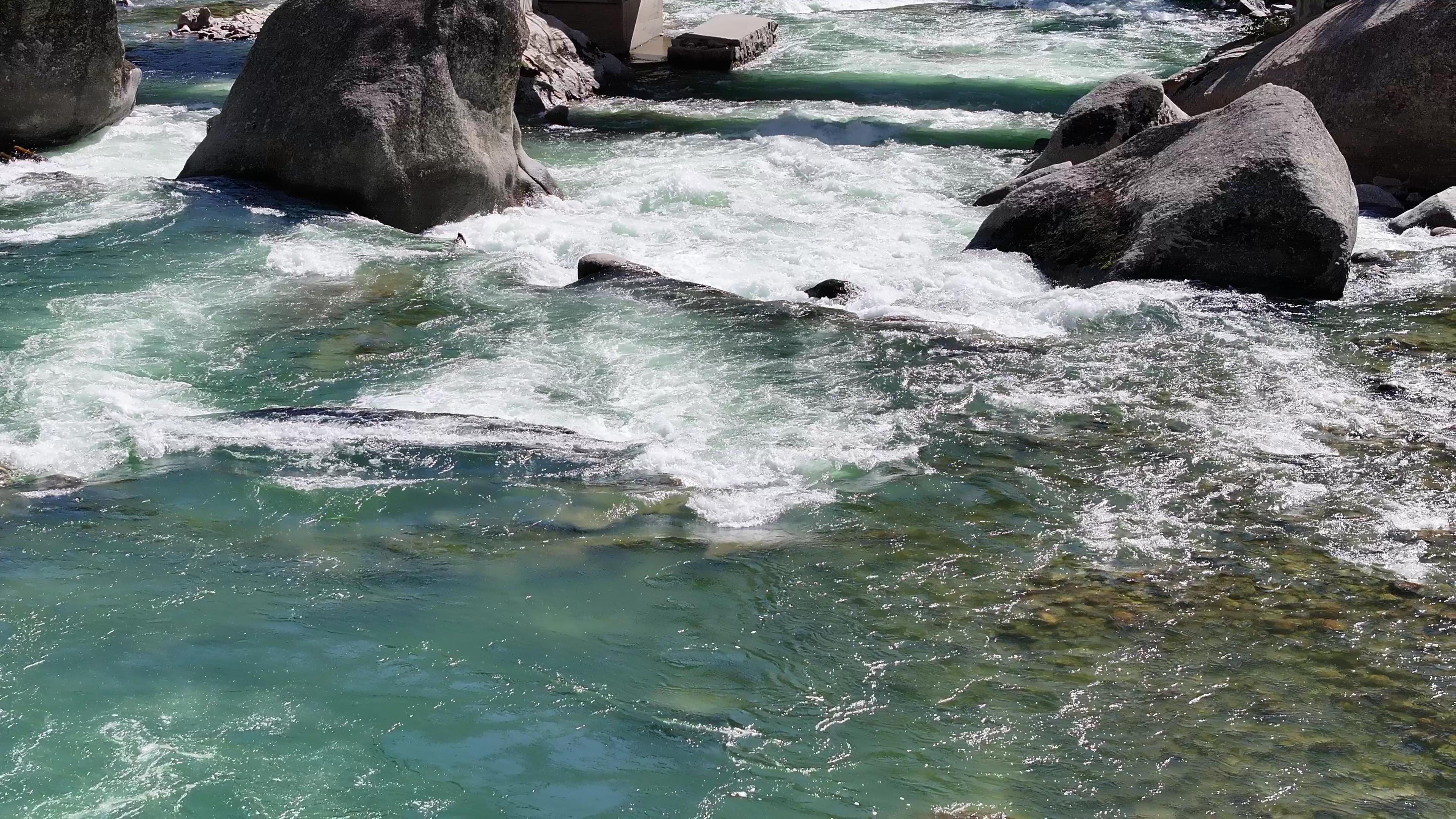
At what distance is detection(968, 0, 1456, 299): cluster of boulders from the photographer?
32.0ft

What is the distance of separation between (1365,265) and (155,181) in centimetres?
1051

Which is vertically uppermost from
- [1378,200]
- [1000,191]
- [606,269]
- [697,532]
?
[1378,200]

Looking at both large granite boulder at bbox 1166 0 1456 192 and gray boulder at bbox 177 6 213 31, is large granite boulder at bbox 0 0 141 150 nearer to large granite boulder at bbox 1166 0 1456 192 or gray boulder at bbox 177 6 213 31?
gray boulder at bbox 177 6 213 31

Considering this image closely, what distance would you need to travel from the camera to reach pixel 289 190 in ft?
38.9

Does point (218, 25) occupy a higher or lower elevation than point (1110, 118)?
lower

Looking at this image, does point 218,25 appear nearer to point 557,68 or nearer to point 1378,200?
point 557,68

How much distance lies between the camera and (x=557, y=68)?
20188mm

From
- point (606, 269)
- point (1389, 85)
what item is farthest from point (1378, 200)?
point (606, 269)

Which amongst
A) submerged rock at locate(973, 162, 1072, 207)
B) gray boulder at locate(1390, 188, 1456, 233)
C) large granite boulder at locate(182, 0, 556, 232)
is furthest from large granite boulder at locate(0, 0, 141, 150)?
gray boulder at locate(1390, 188, 1456, 233)

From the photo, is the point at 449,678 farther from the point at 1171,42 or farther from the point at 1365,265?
the point at 1171,42

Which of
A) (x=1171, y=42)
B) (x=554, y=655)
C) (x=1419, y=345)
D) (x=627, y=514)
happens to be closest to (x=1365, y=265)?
(x=1419, y=345)

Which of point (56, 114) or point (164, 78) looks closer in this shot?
point (56, 114)

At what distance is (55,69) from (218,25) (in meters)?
11.8

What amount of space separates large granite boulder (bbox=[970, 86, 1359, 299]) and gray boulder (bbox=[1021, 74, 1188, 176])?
5.71ft
